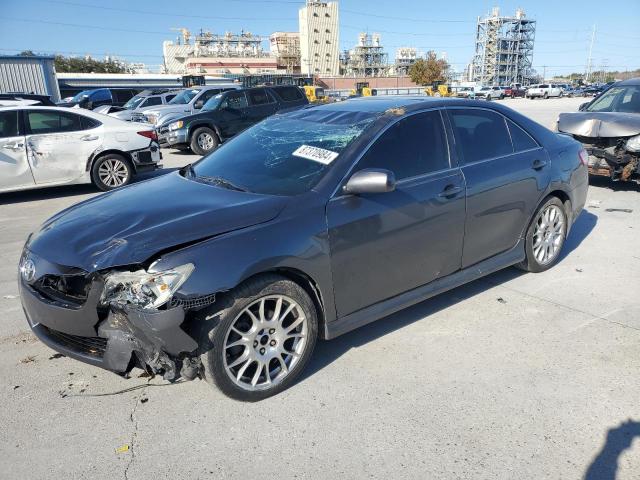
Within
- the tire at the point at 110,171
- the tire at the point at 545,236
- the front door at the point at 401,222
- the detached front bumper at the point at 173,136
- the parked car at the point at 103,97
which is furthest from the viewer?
the parked car at the point at 103,97

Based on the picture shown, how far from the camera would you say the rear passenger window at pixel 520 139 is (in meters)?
4.38

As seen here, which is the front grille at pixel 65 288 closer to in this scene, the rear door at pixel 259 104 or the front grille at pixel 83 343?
the front grille at pixel 83 343

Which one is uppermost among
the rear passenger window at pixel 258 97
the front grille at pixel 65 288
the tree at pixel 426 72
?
the tree at pixel 426 72

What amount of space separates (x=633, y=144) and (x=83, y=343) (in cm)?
779

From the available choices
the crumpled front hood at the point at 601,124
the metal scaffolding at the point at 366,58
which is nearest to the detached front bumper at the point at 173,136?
the crumpled front hood at the point at 601,124

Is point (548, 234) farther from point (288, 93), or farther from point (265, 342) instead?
point (288, 93)

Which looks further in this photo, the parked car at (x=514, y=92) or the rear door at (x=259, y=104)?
the parked car at (x=514, y=92)

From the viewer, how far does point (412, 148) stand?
3594 mm

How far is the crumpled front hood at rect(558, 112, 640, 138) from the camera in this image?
7.41 meters

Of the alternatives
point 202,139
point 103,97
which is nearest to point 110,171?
point 202,139

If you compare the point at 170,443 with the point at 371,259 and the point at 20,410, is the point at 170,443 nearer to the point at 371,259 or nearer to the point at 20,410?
the point at 20,410

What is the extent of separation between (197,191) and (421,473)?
223 centimetres

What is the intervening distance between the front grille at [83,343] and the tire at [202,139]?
1103 cm

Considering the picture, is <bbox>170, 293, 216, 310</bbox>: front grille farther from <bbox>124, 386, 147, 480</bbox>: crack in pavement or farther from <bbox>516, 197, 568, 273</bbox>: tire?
<bbox>516, 197, 568, 273</bbox>: tire
